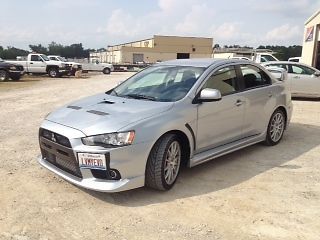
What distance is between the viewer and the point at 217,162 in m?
5.85

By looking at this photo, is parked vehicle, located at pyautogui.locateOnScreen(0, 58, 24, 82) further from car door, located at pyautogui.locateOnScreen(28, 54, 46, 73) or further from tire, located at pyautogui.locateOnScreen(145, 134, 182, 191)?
tire, located at pyautogui.locateOnScreen(145, 134, 182, 191)

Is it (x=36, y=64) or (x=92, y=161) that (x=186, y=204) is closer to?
(x=92, y=161)

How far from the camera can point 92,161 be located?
13.7 ft

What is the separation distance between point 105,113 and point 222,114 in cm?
176

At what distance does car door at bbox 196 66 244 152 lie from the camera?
5117 millimetres

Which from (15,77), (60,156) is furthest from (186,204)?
(15,77)

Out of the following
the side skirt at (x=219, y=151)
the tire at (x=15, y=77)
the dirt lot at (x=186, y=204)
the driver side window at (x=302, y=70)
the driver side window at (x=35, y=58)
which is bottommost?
the tire at (x=15, y=77)

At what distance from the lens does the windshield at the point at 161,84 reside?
202 inches

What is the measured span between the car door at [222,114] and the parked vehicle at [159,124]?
1cm

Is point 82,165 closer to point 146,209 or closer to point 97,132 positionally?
point 97,132

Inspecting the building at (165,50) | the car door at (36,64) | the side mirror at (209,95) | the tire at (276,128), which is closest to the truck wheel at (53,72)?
the car door at (36,64)

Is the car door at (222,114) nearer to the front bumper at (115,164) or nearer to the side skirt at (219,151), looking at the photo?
the side skirt at (219,151)

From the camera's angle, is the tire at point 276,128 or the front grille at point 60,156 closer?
the front grille at point 60,156

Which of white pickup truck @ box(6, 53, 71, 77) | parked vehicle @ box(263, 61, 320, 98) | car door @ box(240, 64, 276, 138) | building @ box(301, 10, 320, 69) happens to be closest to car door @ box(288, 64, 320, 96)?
parked vehicle @ box(263, 61, 320, 98)
